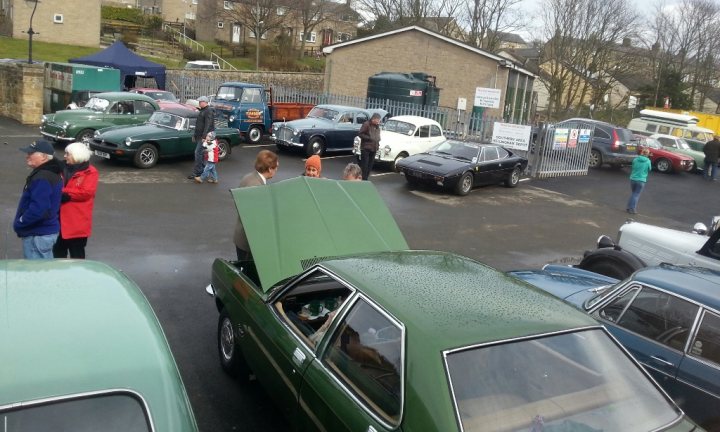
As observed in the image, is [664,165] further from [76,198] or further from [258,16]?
[258,16]

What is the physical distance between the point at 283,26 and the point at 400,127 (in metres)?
38.9

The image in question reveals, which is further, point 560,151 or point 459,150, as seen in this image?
point 560,151

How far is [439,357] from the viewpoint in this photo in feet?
9.86

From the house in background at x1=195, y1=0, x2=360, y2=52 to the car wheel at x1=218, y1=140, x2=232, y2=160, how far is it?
123ft

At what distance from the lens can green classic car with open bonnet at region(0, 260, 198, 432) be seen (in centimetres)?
228

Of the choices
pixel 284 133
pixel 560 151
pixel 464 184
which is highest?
pixel 560 151

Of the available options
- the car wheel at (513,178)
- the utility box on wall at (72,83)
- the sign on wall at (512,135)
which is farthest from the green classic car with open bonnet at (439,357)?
the utility box on wall at (72,83)

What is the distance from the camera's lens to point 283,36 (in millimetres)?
52375

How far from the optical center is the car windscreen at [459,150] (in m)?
16.0

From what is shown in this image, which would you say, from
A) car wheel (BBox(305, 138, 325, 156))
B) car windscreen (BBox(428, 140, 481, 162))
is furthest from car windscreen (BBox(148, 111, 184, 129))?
car windscreen (BBox(428, 140, 481, 162))

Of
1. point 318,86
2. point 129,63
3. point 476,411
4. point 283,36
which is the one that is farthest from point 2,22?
point 476,411

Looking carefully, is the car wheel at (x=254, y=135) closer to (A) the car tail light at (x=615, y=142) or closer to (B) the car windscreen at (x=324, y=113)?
(B) the car windscreen at (x=324, y=113)

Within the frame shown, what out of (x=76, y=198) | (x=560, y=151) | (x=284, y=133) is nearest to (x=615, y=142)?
(x=560, y=151)

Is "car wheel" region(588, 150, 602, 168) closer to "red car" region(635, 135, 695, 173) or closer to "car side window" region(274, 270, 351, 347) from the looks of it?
"red car" region(635, 135, 695, 173)
